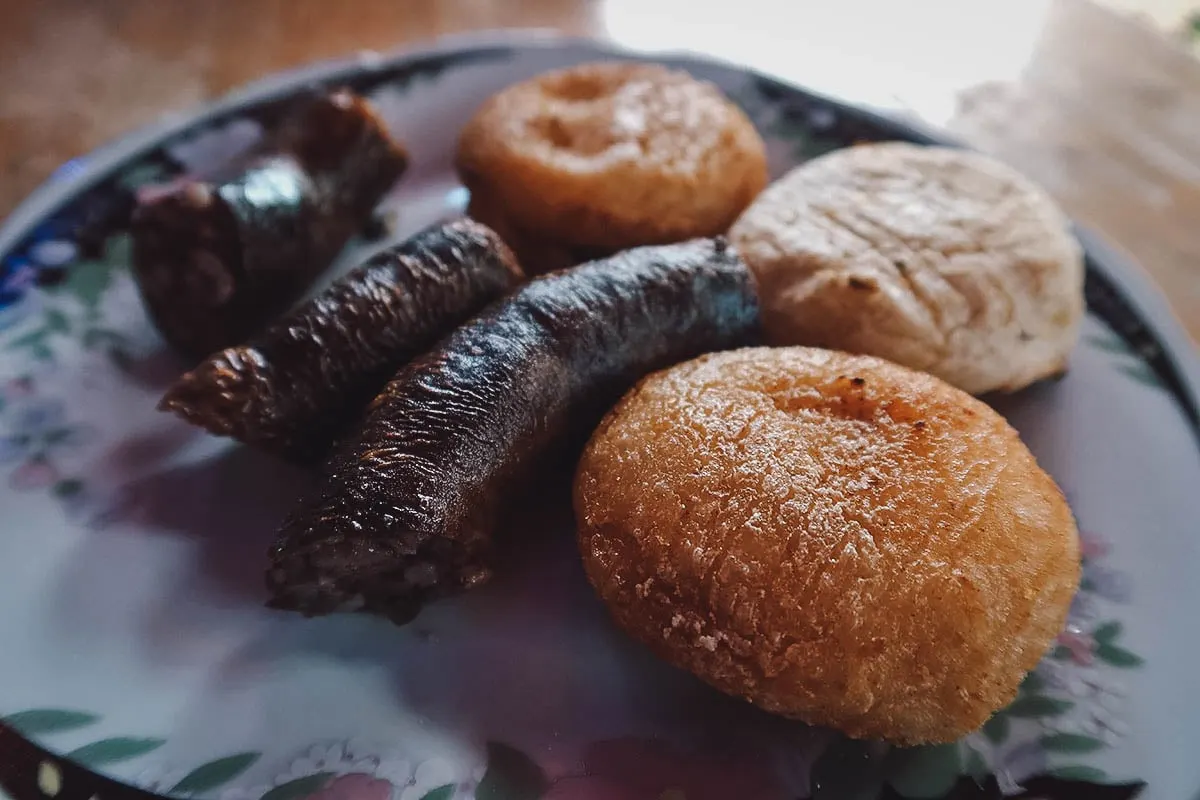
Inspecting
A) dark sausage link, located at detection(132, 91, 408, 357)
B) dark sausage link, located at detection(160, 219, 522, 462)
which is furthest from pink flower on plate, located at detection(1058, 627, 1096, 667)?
dark sausage link, located at detection(132, 91, 408, 357)

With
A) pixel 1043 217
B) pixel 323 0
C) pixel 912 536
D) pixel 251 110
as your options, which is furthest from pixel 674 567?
pixel 323 0

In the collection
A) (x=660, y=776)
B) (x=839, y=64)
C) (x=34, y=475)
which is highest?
(x=839, y=64)

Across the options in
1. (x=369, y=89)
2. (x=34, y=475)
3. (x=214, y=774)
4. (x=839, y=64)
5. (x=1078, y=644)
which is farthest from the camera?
(x=839, y=64)

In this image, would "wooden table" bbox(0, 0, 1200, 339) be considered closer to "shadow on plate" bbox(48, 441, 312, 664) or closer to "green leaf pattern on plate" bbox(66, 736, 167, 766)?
"shadow on plate" bbox(48, 441, 312, 664)

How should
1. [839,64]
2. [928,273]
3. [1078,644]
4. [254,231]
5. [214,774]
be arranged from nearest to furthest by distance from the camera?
[214,774] < [1078,644] < [928,273] < [254,231] < [839,64]

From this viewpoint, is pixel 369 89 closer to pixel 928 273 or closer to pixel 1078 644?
pixel 928 273

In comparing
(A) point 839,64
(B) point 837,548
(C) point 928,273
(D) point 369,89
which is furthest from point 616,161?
(A) point 839,64

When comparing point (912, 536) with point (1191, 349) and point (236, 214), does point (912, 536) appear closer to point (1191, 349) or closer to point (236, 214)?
point (1191, 349)

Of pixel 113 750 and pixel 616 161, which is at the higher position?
pixel 616 161
